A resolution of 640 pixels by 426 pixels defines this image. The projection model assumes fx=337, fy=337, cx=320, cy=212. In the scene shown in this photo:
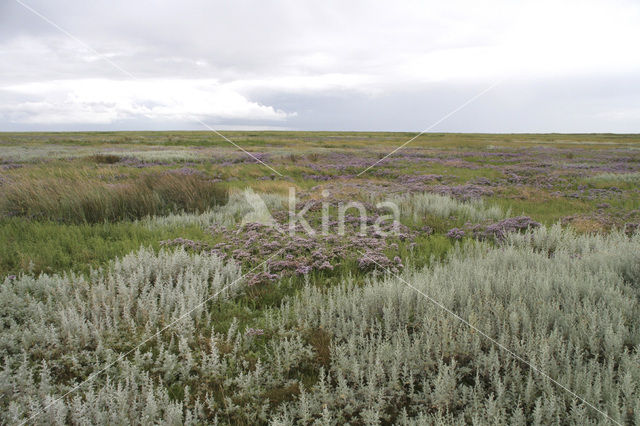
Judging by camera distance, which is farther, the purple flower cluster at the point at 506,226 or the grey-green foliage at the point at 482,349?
the purple flower cluster at the point at 506,226

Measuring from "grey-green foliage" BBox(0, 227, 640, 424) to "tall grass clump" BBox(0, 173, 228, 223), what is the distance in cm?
405

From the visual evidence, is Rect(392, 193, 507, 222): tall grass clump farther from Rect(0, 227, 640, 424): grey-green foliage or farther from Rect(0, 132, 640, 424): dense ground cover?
Rect(0, 227, 640, 424): grey-green foliage

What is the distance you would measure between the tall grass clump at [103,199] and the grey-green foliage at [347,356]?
4.05 meters

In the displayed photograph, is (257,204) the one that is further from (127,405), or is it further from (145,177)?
(127,405)

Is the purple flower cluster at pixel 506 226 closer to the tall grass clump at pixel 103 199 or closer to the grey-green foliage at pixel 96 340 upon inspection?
the grey-green foliage at pixel 96 340

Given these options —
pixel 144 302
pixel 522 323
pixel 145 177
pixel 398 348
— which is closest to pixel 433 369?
pixel 398 348

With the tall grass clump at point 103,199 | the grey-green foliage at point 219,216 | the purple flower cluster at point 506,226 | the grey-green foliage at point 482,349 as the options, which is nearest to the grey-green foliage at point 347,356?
the grey-green foliage at point 482,349

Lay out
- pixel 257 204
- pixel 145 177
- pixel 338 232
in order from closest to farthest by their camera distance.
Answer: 1. pixel 338 232
2. pixel 257 204
3. pixel 145 177

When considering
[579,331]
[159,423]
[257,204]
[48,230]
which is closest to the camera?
[159,423]

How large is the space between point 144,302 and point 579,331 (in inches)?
196

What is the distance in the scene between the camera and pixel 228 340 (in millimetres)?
3568

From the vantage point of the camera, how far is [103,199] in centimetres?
846

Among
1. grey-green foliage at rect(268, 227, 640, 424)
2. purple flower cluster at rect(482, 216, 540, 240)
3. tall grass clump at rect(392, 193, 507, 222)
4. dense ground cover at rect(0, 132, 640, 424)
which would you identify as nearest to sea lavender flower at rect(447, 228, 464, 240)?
dense ground cover at rect(0, 132, 640, 424)

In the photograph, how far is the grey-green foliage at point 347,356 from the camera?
107 inches
